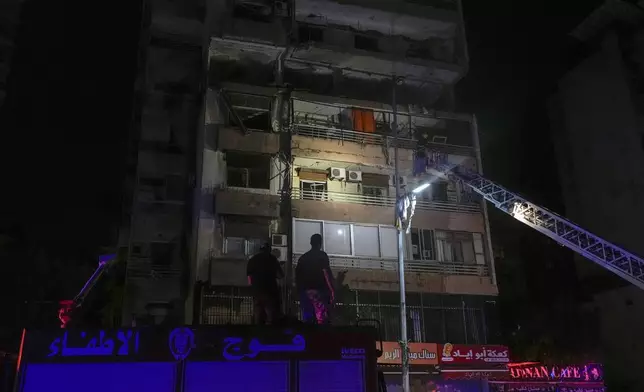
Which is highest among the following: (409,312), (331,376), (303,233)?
(303,233)

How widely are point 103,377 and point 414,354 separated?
55.5ft

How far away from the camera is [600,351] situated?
3141cm

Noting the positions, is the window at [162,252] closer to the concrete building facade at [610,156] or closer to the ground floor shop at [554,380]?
the ground floor shop at [554,380]

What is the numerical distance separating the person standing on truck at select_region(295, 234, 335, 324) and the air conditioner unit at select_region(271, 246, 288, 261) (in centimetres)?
1232

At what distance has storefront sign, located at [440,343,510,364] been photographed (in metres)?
22.6

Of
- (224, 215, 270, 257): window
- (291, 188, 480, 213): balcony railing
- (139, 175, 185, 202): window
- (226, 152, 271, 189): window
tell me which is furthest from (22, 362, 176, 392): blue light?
(139, 175, 185, 202): window

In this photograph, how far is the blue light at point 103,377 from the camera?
699 cm

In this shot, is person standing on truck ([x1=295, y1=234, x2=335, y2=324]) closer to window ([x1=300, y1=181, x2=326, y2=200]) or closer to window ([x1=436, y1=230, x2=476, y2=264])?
window ([x1=300, y1=181, x2=326, y2=200])

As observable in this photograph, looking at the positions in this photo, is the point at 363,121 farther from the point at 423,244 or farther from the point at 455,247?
the point at 455,247

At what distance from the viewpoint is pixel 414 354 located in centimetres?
2217

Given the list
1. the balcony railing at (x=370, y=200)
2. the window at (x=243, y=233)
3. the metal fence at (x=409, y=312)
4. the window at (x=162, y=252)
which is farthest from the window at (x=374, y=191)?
the window at (x=162, y=252)

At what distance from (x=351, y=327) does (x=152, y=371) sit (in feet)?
8.95

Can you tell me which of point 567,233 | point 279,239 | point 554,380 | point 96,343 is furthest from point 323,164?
point 96,343

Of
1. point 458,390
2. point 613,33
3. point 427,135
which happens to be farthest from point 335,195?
point 613,33
